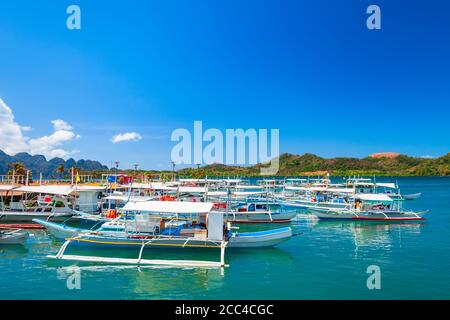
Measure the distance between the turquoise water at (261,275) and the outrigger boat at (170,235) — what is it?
30.0 inches

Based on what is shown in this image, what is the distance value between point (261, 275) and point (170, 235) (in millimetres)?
7136

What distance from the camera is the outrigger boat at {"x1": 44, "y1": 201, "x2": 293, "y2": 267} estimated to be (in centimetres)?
2314

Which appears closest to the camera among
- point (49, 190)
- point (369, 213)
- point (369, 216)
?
point (49, 190)

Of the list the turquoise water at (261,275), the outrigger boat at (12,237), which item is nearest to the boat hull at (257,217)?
the turquoise water at (261,275)

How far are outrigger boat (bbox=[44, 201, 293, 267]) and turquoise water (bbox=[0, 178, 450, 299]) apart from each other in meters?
0.76

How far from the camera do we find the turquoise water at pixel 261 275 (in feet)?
59.2

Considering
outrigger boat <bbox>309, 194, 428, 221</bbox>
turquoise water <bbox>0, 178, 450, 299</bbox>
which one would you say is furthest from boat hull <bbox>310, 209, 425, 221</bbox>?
turquoise water <bbox>0, 178, 450, 299</bbox>

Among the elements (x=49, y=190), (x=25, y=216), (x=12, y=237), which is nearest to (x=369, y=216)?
(x=12, y=237)

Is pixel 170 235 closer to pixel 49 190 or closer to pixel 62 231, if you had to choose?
pixel 62 231

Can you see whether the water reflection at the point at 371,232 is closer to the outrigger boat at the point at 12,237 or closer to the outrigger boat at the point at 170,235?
the outrigger boat at the point at 170,235

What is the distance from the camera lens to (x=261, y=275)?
2094cm

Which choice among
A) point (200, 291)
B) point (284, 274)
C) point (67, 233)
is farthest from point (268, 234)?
point (67, 233)
